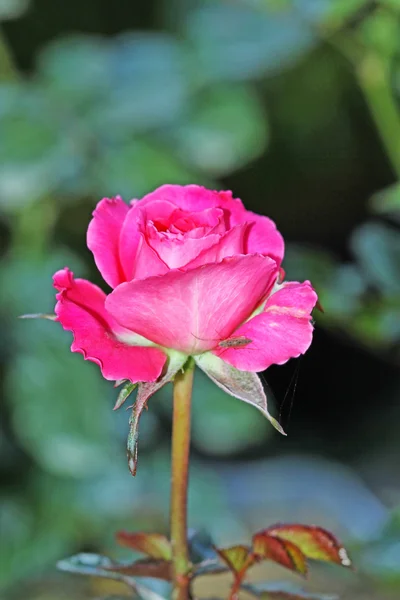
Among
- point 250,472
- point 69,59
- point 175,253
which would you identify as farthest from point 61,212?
point 175,253

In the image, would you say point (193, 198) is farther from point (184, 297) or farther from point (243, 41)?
point (243, 41)

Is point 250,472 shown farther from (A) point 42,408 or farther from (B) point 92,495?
(A) point 42,408

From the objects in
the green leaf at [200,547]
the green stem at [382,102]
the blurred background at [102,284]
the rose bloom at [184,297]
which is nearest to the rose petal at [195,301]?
the rose bloom at [184,297]

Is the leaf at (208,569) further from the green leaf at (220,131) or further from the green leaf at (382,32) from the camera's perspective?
the green leaf at (220,131)

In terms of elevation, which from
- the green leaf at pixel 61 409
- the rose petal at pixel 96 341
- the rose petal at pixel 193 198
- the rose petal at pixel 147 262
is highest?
the rose petal at pixel 193 198

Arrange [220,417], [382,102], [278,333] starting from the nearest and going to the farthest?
[278,333] < [382,102] < [220,417]

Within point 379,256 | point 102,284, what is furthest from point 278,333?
point 102,284
